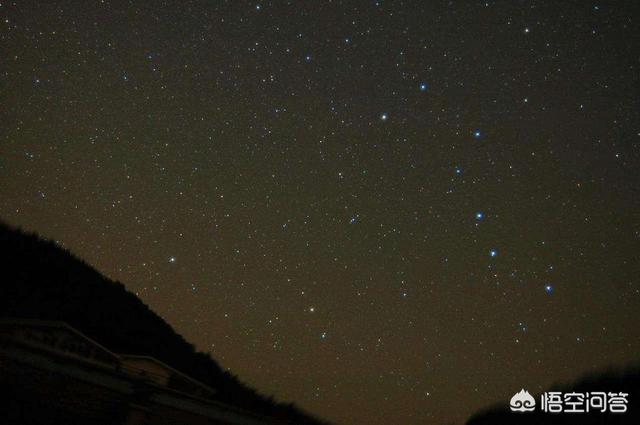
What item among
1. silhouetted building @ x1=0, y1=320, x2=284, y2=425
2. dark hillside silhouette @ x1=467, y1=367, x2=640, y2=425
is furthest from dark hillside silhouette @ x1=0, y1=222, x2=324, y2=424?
silhouetted building @ x1=0, y1=320, x2=284, y2=425

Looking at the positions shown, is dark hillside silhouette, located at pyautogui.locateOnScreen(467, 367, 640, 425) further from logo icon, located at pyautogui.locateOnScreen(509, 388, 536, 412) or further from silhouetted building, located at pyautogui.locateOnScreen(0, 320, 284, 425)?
silhouetted building, located at pyautogui.locateOnScreen(0, 320, 284, 425)

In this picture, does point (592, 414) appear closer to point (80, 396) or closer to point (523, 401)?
point (523, 401)

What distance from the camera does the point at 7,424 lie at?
6.57m

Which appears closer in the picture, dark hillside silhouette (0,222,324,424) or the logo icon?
the logo icon

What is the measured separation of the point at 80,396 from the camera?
7.03 metres

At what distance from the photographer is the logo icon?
14955 mm

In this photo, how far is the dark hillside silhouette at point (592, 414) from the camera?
45.7ft

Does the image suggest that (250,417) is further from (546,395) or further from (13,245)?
(13,245)

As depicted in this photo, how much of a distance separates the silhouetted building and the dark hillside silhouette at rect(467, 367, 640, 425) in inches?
413

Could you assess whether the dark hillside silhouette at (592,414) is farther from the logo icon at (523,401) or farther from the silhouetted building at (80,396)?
the silhouetted building at (80,396)

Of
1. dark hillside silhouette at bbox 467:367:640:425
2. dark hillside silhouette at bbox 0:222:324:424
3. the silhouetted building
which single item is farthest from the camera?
dark hillside silhouette at bbox 0:222:324:424

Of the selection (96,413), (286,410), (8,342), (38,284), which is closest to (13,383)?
(8,342)

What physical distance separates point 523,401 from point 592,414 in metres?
1.77

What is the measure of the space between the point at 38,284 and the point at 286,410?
1295 centimetres
